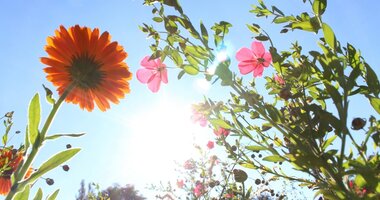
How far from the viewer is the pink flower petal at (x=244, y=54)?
7.71 ft

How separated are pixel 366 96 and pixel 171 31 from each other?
0.87 meters

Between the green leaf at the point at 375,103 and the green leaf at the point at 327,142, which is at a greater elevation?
the green leaf at the point at 375,103

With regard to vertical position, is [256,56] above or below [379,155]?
above

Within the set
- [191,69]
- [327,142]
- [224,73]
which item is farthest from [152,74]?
[327,142]

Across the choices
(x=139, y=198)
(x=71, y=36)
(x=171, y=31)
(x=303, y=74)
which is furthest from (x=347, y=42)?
(x=139, y=198)

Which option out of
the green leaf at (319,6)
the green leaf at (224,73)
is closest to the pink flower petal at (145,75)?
the green leaf at (224,73)

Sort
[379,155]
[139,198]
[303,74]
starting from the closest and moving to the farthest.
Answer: [379,155], [303,74], [139,198]

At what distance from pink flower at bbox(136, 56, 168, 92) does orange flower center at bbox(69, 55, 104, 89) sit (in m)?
0.51

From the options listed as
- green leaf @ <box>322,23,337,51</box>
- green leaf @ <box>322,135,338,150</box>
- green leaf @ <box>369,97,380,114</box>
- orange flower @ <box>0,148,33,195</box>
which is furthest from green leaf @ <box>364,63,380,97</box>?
orange flower @ <box>0,148,33,195</box>

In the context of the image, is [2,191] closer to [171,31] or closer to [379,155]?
[171,31]

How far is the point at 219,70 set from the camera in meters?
1.39

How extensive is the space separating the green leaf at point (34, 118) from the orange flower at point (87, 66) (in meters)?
0.27

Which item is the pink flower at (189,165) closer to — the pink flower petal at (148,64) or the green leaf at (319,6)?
the pink flower petal at (148,64)

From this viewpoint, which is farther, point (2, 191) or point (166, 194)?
point (166, 194)
